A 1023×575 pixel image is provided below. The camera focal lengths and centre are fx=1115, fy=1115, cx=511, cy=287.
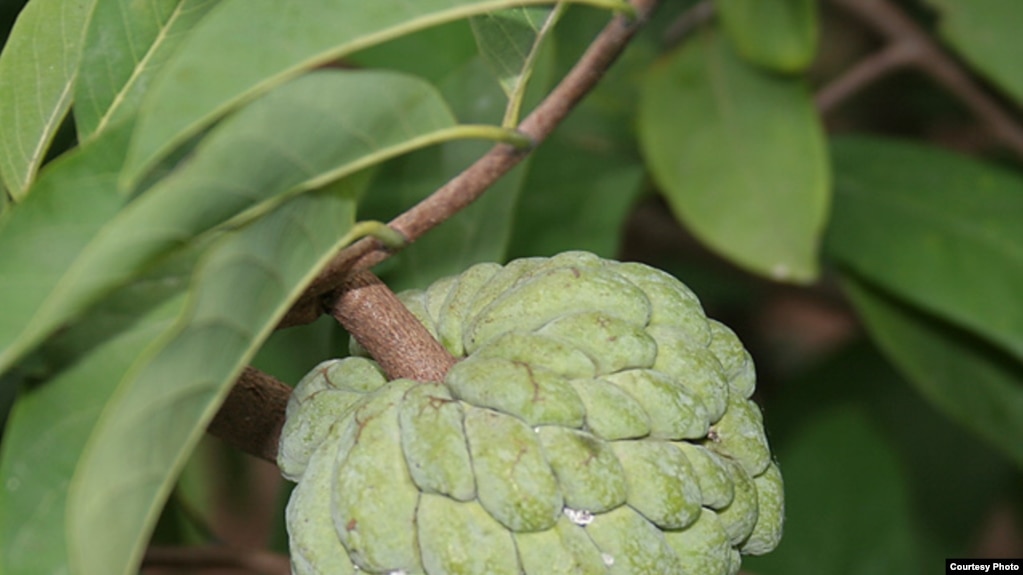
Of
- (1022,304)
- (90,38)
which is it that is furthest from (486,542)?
(1022,304)

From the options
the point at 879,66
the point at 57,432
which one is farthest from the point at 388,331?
the point at 879,66

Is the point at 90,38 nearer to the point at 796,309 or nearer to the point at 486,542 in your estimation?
the point at 486,542

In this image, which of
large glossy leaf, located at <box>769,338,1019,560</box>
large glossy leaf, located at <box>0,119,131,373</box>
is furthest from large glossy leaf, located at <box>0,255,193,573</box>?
large glossy leaf, located at <box>769,338,1019,560</box>

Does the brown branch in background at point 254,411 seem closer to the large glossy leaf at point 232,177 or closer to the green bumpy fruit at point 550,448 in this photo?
the green bumpy fruit at point 550,448

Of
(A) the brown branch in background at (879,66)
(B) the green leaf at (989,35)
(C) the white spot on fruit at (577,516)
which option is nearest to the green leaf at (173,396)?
(C) the white spot on fruit at (577,516)

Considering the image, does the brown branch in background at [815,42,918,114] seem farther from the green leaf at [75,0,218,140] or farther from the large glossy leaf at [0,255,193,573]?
the large glossy leaf at [0,255,193,573]

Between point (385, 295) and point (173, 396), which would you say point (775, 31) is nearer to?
point (385, 295)
